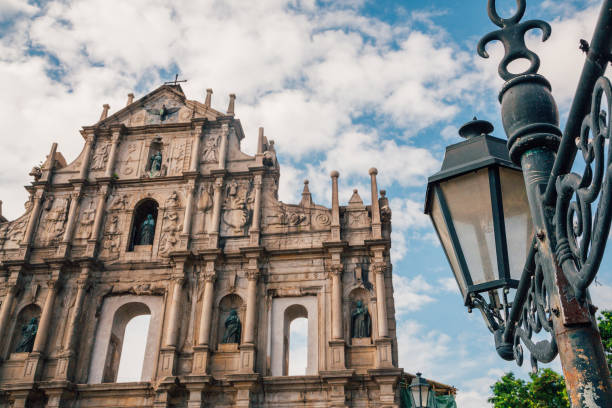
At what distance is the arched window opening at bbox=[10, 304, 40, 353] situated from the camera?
17.2 meters

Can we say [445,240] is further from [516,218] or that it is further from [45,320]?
[45,320]

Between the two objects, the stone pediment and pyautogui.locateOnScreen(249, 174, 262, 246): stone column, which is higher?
the stone pediment

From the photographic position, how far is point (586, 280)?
1.84 m

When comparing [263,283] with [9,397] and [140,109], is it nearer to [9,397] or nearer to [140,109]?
[9,397]

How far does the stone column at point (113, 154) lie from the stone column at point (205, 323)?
5893 mm

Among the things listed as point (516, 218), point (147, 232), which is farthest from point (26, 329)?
point (516, 218)

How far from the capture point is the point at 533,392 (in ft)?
73.5

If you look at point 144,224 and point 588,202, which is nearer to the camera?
point 588,202

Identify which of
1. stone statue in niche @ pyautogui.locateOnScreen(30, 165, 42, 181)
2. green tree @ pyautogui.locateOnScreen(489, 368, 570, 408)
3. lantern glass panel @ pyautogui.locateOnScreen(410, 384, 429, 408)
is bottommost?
lantern glass panel @ pyautogui.locateOnScreen(410, 384, 429, 408)

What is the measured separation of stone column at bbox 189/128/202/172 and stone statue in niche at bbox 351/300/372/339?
784 cm

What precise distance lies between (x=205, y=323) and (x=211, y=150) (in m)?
6.93

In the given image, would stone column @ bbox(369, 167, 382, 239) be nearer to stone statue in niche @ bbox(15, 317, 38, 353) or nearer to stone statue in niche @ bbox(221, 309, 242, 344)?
stone statue in niche @ bbox(221, 309, 242, 344)

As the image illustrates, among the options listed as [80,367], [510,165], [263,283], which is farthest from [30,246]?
[510,165]

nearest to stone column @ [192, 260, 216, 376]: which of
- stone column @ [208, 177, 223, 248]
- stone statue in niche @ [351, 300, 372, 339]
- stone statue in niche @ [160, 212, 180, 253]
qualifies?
stone column @ [208, 177, 223, 248]
